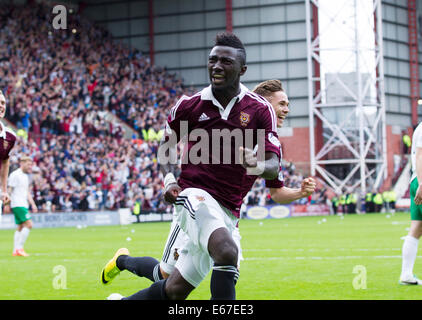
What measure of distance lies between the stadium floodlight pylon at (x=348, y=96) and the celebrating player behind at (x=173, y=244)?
35.4 metres

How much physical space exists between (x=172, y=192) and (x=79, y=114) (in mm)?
30031

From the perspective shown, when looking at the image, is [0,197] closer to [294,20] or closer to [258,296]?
[258,296]

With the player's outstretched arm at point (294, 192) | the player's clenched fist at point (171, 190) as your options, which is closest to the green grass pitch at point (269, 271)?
the player's outstretched arm at point (294, 192)

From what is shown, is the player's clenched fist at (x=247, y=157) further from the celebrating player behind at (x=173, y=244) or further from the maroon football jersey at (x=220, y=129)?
the celebrating player behind at (x=173, y=244)

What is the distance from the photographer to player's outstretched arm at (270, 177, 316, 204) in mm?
5996

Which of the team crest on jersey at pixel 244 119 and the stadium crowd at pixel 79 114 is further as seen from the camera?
the stadium crowd at pixel 79 114

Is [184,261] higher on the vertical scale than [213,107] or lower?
lower

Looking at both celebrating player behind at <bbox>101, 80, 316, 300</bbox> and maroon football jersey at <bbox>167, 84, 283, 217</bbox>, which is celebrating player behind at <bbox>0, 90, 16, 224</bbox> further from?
maroon football jersey at <bbox>167, 84, 283, 217</bbox>

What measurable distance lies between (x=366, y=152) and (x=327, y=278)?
111 ft

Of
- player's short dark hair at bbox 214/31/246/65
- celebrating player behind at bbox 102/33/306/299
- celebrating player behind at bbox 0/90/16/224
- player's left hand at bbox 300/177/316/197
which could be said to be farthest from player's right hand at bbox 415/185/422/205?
celebrating player behind at bbox 0/90/16/224

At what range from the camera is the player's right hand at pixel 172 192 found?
215 inches

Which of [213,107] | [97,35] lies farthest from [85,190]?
[213,107]

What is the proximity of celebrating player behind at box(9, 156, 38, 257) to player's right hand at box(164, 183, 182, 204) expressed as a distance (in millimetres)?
9380

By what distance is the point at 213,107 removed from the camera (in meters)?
5.61
